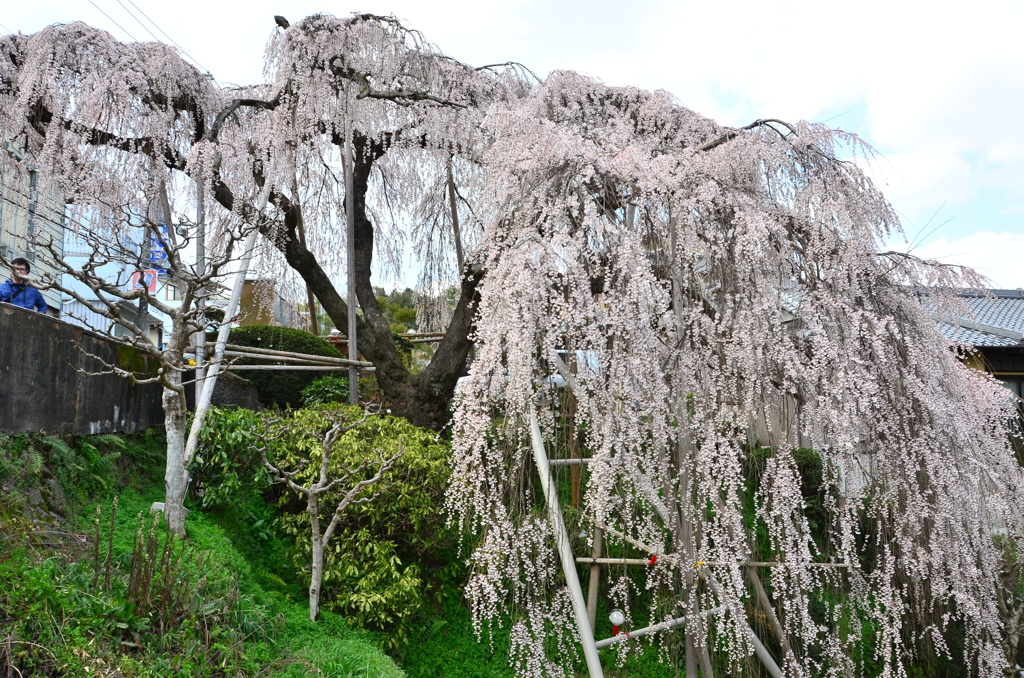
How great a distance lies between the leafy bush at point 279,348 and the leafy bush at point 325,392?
0.40m

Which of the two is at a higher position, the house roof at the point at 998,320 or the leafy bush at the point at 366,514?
the house roof at the point at 998,320

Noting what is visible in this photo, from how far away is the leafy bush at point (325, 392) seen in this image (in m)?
7.87

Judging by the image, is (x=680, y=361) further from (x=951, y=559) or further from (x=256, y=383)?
(x=256, y=383)

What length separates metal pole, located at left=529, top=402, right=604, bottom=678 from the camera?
444cm

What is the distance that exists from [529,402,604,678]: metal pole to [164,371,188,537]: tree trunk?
8.09ft

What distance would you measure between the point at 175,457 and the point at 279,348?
170 inches

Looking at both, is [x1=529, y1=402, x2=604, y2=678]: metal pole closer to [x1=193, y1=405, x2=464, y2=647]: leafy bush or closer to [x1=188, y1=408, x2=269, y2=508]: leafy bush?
[x1=193, y1=405, x2=464, y2=647]: leafy bush

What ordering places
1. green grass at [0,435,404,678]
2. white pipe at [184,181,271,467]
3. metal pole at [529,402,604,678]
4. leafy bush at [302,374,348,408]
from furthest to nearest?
leafy bush at [302,374,348,408], white pipe at [184,181,271,467], metal pole at [529,402,604,678], green grass at [0,435,404,678]


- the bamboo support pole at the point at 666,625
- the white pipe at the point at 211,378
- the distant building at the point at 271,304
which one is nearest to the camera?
the bamboo support pole at the point at 666,625

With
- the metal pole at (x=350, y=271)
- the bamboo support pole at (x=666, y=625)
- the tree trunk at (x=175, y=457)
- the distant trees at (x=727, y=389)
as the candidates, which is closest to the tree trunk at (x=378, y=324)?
the metal pole at (x=350, y=271)

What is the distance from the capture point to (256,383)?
847 centimetres

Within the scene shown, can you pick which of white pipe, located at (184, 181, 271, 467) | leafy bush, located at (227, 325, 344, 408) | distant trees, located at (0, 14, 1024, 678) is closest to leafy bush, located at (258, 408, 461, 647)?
distant trees, located at (0, 14, 1024, 678)

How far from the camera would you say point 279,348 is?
8844mm

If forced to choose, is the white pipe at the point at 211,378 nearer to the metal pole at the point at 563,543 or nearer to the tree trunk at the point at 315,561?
the tree trunk at the point at 315,561
